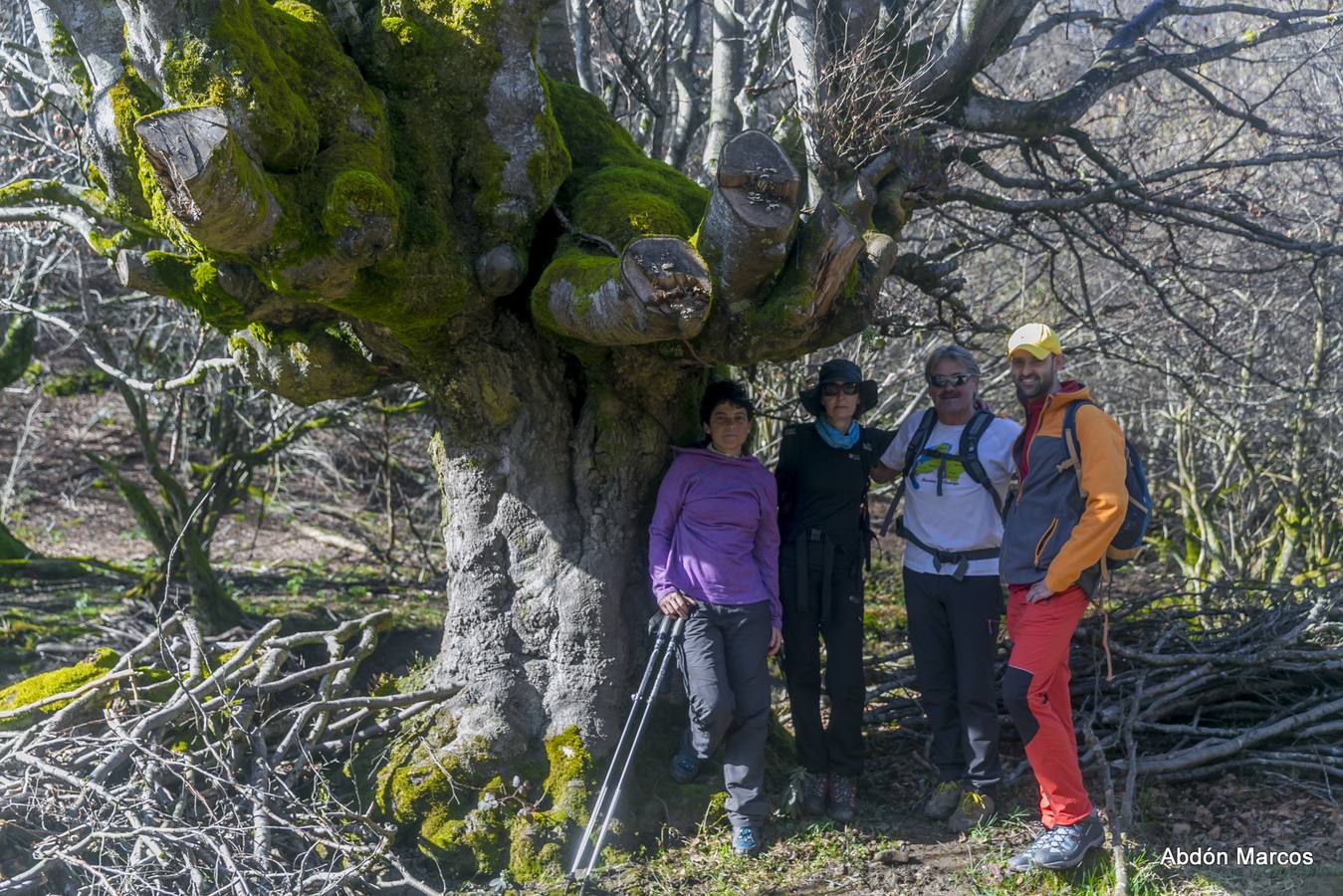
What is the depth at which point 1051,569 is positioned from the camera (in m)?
4.34

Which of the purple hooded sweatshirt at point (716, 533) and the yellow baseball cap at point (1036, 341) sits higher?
the yellow baseball cap at point (1036, 341)

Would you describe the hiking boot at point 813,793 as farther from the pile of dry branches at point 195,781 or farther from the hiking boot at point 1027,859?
the pile of dry branches at point 195,781

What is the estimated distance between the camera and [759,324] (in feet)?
13.9

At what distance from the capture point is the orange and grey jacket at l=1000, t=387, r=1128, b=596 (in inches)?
169

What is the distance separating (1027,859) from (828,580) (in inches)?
57.6

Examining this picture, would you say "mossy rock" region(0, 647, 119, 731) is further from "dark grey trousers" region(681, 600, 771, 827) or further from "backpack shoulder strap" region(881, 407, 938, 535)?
"backpack shoulder strap" region(881, 407, 938, 535)

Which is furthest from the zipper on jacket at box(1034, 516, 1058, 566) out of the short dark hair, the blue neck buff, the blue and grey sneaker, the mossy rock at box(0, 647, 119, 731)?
the mossy rock at box(0, 647, 119, 731)

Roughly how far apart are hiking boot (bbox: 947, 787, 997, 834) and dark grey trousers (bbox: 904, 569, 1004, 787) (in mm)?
60

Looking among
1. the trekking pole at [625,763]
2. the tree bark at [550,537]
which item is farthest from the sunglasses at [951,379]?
the trekking pole at [625,763]

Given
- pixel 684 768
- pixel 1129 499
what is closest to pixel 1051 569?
pixel 1129 499

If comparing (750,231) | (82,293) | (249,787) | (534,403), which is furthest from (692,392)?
(82,293)

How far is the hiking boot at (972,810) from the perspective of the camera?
4.97 metres

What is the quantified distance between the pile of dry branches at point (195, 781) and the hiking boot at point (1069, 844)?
2722 millimetres

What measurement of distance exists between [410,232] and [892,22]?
107 inches
